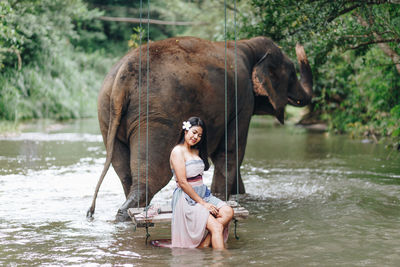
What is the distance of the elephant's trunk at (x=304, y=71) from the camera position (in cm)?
1022

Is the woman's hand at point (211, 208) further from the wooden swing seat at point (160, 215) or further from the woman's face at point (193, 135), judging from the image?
the woman's face at point (193, 135)

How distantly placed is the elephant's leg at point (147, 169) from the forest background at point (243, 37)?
207 centimetres

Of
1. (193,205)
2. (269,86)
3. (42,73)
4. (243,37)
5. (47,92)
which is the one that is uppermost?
(243,37)

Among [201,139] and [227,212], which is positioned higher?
[201,139]

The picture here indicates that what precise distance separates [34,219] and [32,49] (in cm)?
1890

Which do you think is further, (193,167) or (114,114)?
(114,114)

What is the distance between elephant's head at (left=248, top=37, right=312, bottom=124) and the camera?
9.41 m

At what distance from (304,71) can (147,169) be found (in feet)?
13.9

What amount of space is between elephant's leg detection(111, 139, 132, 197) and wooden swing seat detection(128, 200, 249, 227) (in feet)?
5.08

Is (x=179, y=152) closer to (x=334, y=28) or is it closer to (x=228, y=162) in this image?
(x=228, y=162)

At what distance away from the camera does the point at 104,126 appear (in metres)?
7.96

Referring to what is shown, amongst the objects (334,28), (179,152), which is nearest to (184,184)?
(179,152)

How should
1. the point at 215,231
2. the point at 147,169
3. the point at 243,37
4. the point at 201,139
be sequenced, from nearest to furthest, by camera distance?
the point at 215,231
the point at 201,139
the point at 147,169
the point at 243,37

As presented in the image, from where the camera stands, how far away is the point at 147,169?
7.43 metres
